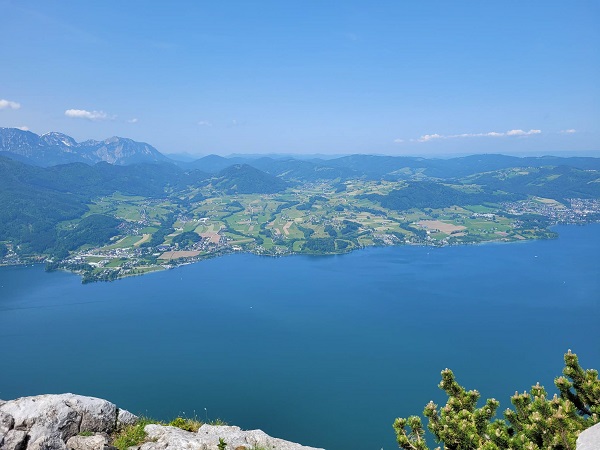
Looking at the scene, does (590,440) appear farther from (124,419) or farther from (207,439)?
(124,419)

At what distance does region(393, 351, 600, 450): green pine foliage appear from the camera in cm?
439

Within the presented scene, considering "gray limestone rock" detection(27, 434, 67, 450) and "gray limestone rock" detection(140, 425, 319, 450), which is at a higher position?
"gray limestone rock" detection(27, 434, 67, 450)

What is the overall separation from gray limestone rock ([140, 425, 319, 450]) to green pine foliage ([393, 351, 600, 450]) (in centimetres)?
195

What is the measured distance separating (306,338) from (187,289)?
23.1m

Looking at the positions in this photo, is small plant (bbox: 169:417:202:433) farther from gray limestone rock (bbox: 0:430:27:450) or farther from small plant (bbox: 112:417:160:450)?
gray limestone rock (bbox: 0:430:27:450)

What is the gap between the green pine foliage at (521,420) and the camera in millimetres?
4387

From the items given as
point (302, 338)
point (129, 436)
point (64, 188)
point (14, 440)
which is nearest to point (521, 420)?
point (129, 436)

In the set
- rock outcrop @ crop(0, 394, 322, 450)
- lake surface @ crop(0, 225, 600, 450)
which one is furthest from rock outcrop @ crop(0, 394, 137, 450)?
lake surface @ crop(0, 225, 600, 450)

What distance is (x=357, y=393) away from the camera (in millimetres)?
28078

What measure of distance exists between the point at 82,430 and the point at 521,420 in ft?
20.0

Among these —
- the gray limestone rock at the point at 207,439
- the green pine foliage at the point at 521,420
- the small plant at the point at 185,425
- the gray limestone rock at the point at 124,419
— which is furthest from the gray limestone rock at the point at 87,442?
the green pine foliage at the point at 521,420

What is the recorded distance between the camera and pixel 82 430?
16.6ft

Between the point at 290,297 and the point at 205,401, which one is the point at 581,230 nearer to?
the point at 290,297

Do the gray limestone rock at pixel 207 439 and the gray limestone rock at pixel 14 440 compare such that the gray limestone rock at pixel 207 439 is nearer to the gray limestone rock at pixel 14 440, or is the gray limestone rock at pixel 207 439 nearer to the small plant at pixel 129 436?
the small plant at pixel 129 436
